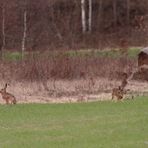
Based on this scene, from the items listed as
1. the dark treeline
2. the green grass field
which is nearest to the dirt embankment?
the green grass field

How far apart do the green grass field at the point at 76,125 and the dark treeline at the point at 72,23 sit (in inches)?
675

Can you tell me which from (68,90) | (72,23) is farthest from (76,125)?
(72,23)

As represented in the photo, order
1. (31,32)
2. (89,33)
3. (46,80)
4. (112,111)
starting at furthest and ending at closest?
(89,33)
(31,32)
(46,80)
(112,111)

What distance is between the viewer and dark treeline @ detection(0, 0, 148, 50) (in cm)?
3475

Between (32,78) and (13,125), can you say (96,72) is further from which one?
(13,125)

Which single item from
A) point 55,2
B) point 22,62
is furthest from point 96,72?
point 55,2

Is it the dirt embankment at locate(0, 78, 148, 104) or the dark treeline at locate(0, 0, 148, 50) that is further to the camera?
the dark treeline at locate(0, 0, 148, 50)

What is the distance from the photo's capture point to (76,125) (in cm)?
1207

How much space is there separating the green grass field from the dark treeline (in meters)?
17.1

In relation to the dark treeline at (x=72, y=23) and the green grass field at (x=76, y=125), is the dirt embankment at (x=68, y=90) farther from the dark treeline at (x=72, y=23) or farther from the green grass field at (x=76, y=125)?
the dark treeline at (x=72, y=23)

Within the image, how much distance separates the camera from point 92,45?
40500 millimetres

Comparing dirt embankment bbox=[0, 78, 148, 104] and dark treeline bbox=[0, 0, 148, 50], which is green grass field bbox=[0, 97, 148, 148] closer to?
dirt embankment bbox=[0, 78, 148, 104]

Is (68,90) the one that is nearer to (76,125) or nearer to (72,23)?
(76,125)

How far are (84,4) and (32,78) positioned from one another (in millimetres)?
28059
